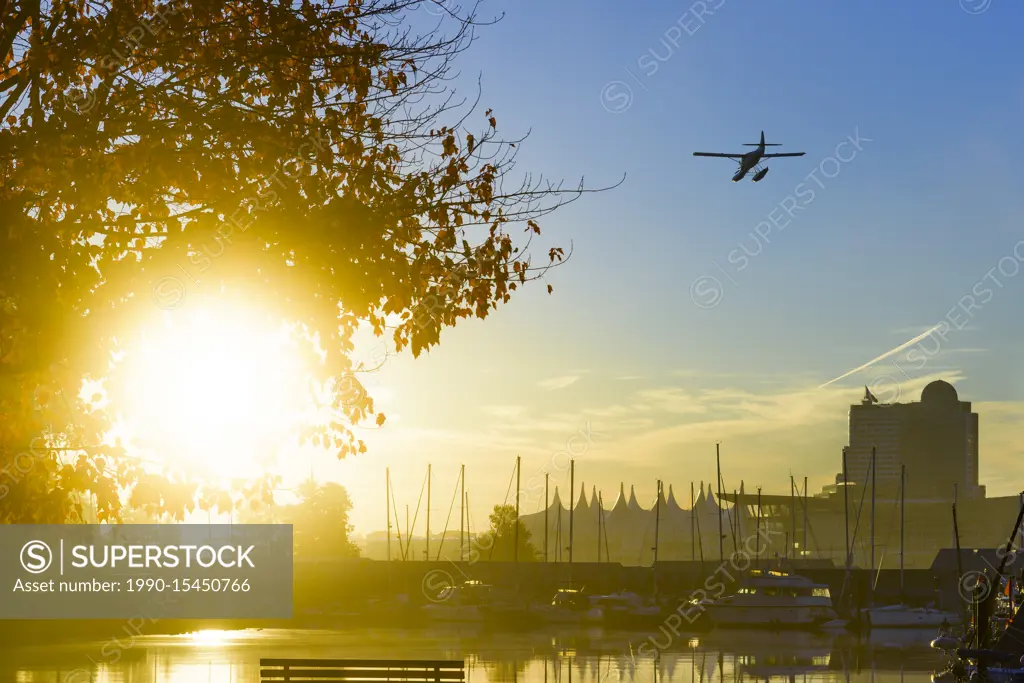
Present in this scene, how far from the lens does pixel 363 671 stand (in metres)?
20.6

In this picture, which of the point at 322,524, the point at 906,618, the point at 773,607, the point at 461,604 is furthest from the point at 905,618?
the point at 322,524

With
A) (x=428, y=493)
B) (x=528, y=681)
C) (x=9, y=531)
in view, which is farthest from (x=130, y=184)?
(x=428, y=493)

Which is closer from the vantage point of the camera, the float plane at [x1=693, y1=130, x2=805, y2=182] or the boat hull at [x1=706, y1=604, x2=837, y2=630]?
the float plane at [x1=693, y1=130, x2=805, y2=182]

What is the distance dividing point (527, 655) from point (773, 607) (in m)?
35.0

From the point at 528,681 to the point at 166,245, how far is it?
35.3 meters

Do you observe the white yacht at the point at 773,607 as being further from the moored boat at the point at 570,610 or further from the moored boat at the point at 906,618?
the moored boat at the point at 570,610

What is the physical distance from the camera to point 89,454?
1320 centimetres

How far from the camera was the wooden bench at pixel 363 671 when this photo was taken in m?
20.5

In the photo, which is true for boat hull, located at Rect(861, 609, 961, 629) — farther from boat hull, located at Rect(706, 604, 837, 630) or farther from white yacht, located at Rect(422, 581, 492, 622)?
white yacht, located at Rect(422, 581, 492, 622)

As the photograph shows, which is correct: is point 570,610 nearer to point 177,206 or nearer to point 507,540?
point 507,540

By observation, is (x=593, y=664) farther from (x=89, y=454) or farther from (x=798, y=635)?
(x=89, y=454)

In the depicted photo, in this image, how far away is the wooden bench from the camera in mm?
20484

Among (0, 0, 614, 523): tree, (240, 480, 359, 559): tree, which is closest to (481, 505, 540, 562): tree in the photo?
(240, 480, 359, 559): tree

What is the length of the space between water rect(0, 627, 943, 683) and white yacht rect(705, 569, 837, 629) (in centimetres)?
252
